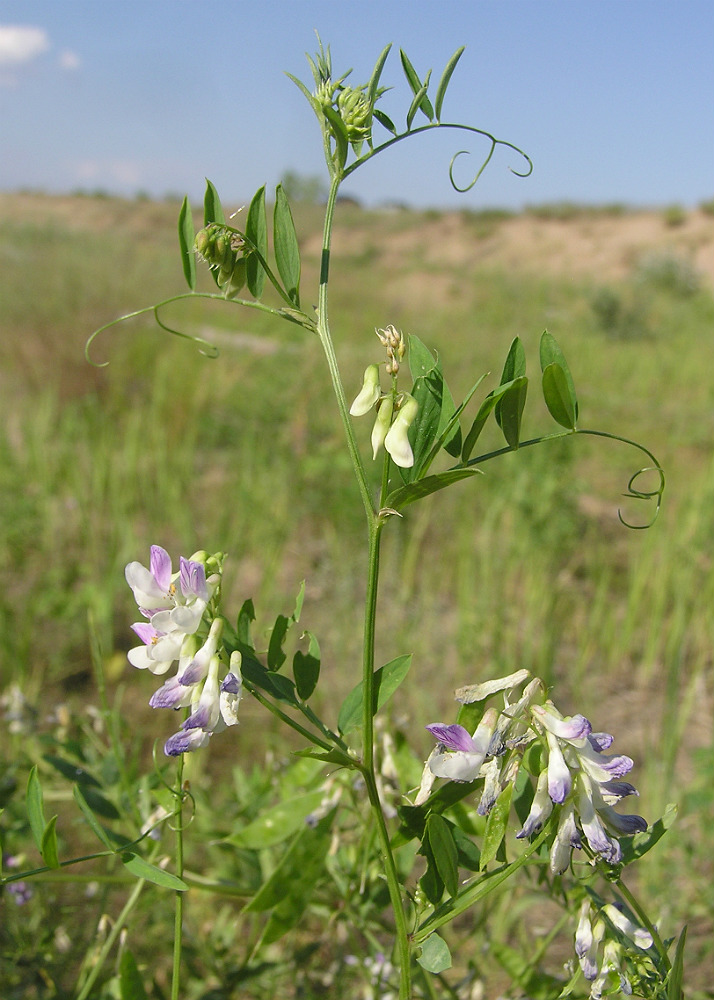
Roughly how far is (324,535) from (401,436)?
2290 millimetres

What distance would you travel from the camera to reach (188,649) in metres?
0.45

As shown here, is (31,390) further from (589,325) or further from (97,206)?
(97,206)

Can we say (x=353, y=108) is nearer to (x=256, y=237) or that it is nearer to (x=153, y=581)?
(x=256, y=237)

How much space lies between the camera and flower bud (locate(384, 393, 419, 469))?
432 millimetres

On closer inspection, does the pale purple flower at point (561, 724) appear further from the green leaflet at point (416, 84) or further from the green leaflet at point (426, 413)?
the green leaflet at point (416, 84)

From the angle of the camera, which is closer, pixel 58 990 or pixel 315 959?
pixel 58 990

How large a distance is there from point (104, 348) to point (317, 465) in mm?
1675

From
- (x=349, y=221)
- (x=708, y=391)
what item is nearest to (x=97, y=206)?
(x=349, y=221)

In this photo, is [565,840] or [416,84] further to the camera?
[416,84]

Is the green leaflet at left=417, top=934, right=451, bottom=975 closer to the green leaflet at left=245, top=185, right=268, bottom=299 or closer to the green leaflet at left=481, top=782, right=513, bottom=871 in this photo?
the green leaflet at left=481, top=782, right=513, bottom=871

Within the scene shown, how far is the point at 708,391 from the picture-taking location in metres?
4.95

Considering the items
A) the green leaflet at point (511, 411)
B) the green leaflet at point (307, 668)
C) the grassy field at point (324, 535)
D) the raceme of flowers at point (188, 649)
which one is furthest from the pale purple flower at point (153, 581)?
the grassy field at point (324, 535)

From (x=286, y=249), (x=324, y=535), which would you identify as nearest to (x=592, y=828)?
(x=286, y=249)

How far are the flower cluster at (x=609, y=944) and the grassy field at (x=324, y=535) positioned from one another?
625mm
